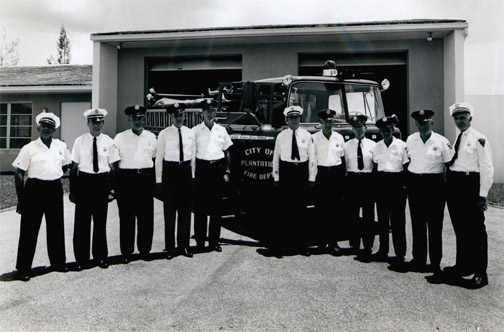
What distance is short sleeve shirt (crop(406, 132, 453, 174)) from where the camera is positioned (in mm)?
4254

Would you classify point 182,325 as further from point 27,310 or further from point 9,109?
point 9,109

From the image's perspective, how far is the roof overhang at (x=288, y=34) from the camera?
1028 cm

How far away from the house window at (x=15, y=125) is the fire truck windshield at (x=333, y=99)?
39.3ft

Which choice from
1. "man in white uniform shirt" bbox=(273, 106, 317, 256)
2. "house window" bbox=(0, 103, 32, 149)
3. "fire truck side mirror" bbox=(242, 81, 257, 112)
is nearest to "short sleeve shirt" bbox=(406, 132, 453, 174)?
"man in white uniform shirt" bbox=(273, 106, 317, 256)

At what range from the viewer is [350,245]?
5348mm

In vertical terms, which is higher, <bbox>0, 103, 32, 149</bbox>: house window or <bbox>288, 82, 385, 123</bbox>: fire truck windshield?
<bbox>0, 103, 32, 149</bbox>: house window

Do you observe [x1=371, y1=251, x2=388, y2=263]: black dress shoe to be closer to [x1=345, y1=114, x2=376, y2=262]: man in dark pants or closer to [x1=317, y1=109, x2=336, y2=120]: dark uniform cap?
[x1=345, y1=114, x2=376, y2=262]: man in dark pants

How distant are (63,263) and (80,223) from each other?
445 mm

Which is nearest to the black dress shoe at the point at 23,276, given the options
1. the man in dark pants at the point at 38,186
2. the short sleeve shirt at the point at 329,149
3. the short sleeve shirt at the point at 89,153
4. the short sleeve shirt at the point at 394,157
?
the man in dark pants at the point at 38,186

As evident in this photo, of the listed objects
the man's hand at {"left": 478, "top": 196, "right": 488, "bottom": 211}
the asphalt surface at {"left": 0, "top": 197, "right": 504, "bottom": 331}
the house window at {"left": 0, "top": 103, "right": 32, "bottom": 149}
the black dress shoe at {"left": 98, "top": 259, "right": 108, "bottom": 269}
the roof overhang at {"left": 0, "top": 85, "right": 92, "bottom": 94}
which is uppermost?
the roof overhang at {"left": 0, "top": 85, "right": 92, "bottom": 94}

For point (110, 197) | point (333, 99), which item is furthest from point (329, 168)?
point (110, 197)

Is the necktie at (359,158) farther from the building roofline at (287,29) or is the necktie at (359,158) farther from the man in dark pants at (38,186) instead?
the building roofline at (287,29)

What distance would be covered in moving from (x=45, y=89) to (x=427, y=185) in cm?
1297

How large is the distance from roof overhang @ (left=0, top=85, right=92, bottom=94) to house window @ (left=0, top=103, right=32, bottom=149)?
63 centimetres
